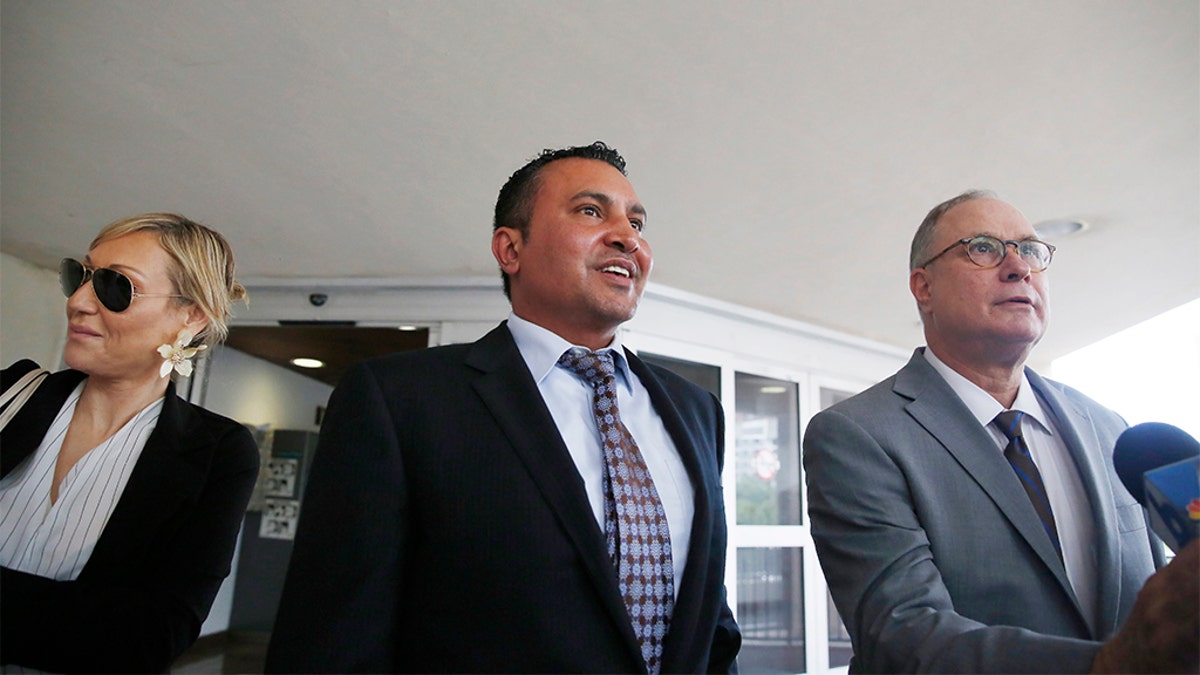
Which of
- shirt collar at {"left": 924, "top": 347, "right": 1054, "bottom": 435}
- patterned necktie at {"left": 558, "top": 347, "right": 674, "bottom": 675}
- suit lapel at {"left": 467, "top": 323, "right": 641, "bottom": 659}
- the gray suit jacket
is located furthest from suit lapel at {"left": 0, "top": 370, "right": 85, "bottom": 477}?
shirt collar at {"left": 924, "top": 347, "right": 1054, "bottom": 435}

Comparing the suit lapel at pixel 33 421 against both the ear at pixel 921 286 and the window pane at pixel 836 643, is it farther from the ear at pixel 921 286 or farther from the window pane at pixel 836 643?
the window pane at pixel 836 643

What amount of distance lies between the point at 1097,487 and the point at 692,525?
32.6 inches

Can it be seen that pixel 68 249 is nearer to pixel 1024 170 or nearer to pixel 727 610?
pixel 727 610

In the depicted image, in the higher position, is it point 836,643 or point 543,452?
point 543,452

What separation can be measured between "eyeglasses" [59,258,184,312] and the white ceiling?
99cm

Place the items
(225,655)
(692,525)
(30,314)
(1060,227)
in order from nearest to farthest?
(692,525) < (1060,227) < (30,314) < (225,655)

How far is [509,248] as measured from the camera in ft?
5.18

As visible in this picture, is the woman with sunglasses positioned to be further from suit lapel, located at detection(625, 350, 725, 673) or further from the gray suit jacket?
the gray suit jacket

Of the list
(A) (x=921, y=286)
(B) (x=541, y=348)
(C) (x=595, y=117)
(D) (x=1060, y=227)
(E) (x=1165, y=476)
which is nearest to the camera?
(E) (x=1165, y=476)

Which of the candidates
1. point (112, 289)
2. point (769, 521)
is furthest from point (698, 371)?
point (112, 289)

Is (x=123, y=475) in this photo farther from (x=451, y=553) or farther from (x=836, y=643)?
(x=836, y=643)

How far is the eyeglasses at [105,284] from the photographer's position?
58.6 inches

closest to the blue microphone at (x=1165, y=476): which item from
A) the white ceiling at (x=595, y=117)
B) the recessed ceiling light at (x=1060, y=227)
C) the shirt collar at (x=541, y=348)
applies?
the shirt collar at (x=541, y=348)

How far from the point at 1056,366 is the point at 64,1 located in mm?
7835
